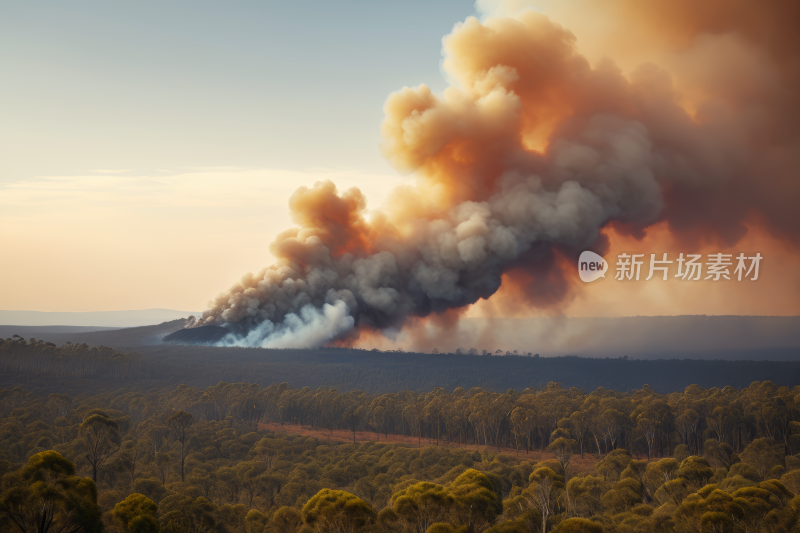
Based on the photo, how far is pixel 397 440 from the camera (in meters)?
88.2

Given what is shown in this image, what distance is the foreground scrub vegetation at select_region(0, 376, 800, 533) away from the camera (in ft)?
94.3

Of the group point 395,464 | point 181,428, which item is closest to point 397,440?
point 395,464

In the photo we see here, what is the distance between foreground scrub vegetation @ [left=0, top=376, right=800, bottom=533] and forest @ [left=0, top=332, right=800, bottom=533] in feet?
0.43

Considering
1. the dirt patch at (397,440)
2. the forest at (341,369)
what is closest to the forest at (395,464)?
the dirt patch at (397,440)

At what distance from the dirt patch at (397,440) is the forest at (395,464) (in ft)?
2.00

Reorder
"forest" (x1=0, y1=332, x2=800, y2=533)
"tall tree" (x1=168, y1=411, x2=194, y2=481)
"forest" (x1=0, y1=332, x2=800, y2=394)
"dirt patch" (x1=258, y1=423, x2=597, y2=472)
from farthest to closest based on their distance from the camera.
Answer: "forest" (x1=0, y1=332, x2=800, y2=394) → "dirt patch" (x1=258, y1=423, x2=597, y2=472) → "tall tree" (x1=168, y1=411, x2=194, y2=481) → "forest" (x1=0, y1=332, x2=800, y2=533)

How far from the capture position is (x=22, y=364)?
126562mm

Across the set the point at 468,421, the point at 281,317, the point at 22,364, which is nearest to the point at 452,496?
the point at 468,421

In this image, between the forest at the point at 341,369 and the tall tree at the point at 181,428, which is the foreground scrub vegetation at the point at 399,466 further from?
the forest at the point at 341,369

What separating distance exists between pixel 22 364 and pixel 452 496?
129m

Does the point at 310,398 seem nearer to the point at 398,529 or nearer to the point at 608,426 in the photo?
the point at 608,426

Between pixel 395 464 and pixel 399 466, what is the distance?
84 centimetres

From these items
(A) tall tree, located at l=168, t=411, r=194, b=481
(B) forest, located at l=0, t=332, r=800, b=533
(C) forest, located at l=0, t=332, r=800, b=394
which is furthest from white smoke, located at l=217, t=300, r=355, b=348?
(A) tall tree, located at l=168, t=411, r=194, b=481

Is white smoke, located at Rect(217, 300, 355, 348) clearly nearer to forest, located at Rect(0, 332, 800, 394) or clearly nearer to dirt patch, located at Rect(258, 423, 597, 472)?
forest, located at Rect(0, 332, 800, 394)
